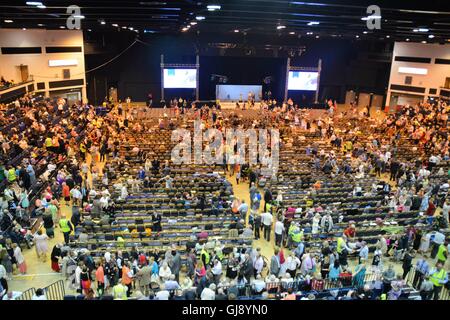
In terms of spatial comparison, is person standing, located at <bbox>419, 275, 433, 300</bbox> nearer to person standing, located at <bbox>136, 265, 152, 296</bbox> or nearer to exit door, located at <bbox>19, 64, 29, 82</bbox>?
person standing, located at <bbox>136, 265, 152, 296</bbox>

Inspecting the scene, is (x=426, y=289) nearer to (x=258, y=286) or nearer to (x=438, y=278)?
(x=438, y=278)

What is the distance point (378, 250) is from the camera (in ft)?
40.8

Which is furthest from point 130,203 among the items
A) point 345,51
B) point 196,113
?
point 345,51

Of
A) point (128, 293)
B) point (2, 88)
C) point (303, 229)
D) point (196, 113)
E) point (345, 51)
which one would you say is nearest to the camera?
point (128, 293)

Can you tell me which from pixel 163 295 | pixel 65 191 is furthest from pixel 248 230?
pixel 65 191

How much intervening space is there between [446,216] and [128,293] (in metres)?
12.3

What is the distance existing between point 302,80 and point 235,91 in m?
7.24

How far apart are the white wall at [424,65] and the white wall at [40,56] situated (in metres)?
31.3

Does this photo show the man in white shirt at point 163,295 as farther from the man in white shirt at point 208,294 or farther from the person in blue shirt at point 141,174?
the person in blue shirt at point 141,174

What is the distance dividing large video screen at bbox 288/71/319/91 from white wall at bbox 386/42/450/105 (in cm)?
802

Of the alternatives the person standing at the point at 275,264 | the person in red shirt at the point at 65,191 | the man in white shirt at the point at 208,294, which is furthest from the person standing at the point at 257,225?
the person in red shirt at the point at 65,191

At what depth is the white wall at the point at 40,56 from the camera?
30.4 metres

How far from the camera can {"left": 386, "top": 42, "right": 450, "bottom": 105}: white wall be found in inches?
1487

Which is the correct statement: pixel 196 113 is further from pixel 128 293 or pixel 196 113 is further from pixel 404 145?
pixel 128 293
